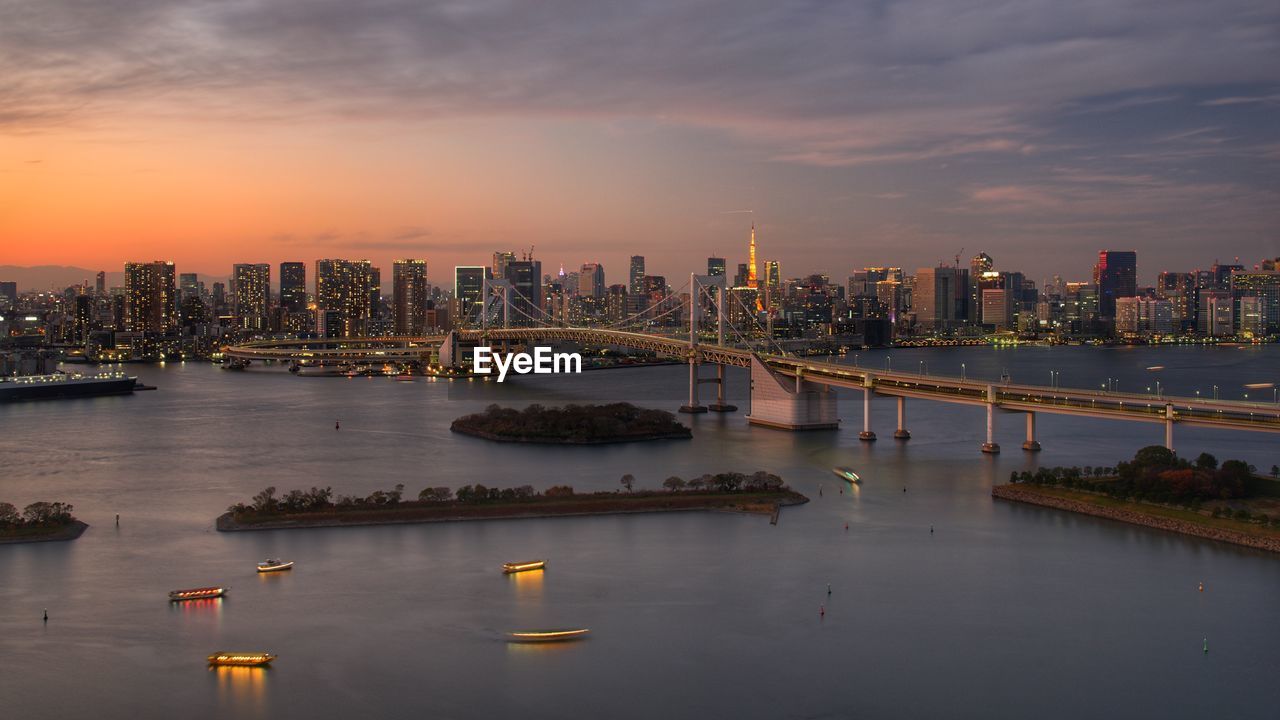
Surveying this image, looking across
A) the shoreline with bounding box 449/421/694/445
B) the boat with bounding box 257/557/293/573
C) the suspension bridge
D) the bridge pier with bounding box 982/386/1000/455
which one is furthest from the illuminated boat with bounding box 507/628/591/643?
the shoreline with bounding box 449/421/694/445

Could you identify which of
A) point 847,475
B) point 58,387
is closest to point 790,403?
point 847,475

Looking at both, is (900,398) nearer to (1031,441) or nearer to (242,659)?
(1031,441)

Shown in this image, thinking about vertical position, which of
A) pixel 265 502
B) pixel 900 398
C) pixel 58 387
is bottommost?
pixel 265 502

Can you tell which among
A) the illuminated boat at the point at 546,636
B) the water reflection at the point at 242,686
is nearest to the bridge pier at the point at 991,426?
the illuminated boat at the point at 546,636

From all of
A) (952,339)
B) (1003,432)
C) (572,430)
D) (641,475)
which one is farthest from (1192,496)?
(952,339)

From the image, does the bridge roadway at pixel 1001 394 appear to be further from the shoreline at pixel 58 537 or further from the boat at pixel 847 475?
the shoreline at pixel 58 537

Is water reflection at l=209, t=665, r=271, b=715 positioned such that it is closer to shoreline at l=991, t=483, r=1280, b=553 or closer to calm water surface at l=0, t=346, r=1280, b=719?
calm water surface at l=0, t=346, r=1280, b=719

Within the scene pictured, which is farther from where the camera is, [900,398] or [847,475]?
[900,398]
